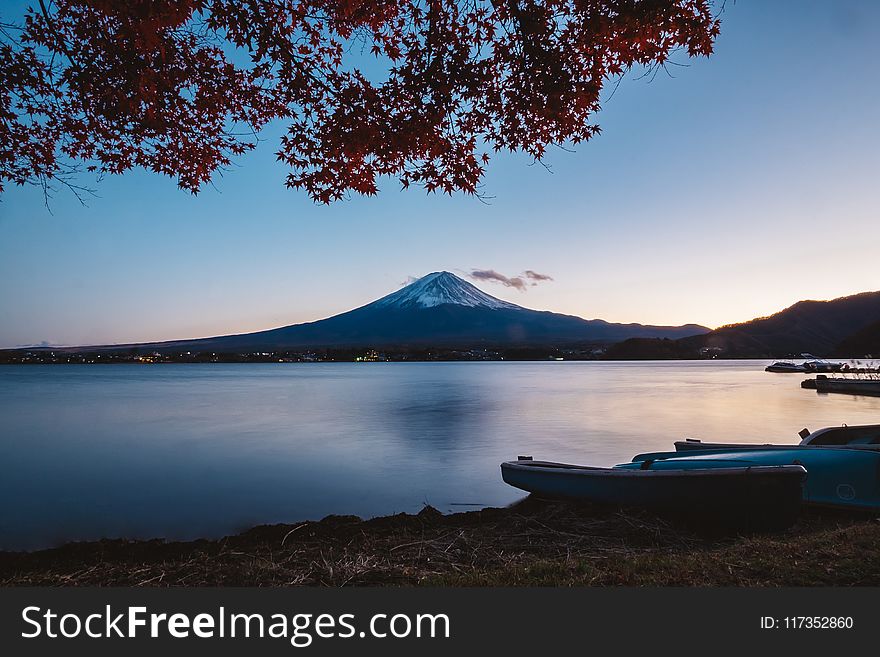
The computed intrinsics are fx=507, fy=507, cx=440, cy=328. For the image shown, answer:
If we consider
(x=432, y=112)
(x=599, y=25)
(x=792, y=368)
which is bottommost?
(x=792, y=368)

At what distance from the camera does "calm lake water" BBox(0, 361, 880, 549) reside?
11.0 metres

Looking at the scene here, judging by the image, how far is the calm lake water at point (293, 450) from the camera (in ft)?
36.1

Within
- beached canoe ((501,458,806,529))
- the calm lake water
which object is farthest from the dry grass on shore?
the calm lake water

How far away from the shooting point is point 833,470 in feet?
26.6

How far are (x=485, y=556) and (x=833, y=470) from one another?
6.15 m

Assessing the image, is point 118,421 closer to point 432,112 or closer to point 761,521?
point 432,112

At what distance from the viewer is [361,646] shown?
140 inches

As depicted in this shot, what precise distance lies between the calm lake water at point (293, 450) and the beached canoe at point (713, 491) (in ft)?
10.9

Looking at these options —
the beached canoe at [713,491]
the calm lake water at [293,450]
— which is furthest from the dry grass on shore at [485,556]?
the calm lake water at [293,450]

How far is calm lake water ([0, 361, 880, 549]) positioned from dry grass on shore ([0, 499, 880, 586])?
7.88 ft

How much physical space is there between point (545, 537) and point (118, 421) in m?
28.9

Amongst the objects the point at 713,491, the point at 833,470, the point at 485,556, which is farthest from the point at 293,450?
the point at 833,470

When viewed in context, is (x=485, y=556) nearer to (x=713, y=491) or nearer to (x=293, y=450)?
(x=713, y=491)

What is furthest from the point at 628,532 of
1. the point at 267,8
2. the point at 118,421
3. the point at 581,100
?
the point at 118,421
